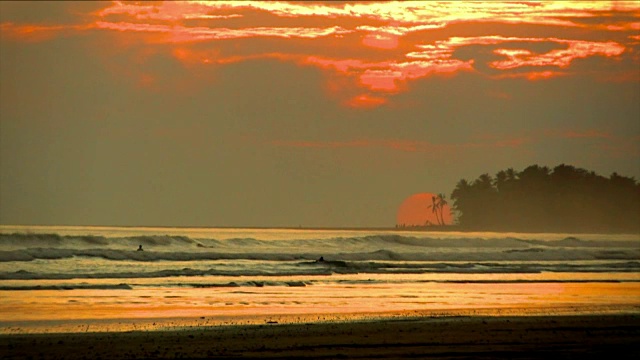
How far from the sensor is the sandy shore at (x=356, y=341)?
1927 cm

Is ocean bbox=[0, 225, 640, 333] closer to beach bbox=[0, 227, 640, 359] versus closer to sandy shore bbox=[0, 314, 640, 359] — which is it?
beach bbox=[0, 227, 640, 359]

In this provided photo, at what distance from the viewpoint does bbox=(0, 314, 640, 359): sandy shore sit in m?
19.3

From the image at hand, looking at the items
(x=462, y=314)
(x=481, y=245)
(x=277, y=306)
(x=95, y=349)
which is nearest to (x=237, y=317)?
(x=277, y=306)

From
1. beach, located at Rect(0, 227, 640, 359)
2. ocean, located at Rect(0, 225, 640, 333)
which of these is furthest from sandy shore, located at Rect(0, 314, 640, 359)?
Result: ocean, located at Rect(0, 225, 640, 333)

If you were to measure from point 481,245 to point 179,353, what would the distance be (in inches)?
3612

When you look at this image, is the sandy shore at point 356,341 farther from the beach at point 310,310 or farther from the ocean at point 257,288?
the ocean at point 257,288

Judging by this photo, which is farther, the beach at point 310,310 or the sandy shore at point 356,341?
the beach at point 310,310

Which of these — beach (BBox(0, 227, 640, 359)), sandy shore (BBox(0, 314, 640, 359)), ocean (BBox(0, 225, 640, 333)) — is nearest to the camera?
sandy shore (BBox(0, 314, 640, 359))

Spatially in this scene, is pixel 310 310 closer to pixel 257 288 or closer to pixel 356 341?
pixel 356 341

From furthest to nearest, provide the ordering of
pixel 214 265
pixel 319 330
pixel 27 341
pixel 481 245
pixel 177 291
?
pixel 481 245 → pixel 214 265 → pixel 177 291 → pixel 319 330 → pixel 27 341

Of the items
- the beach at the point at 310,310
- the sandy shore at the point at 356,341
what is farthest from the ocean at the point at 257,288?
the sandy shore at the point at 356,341

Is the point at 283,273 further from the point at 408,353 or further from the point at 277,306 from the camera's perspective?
the point at 408,353

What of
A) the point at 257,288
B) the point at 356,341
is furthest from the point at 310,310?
the point at 257,288

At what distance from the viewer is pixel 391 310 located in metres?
29.0
